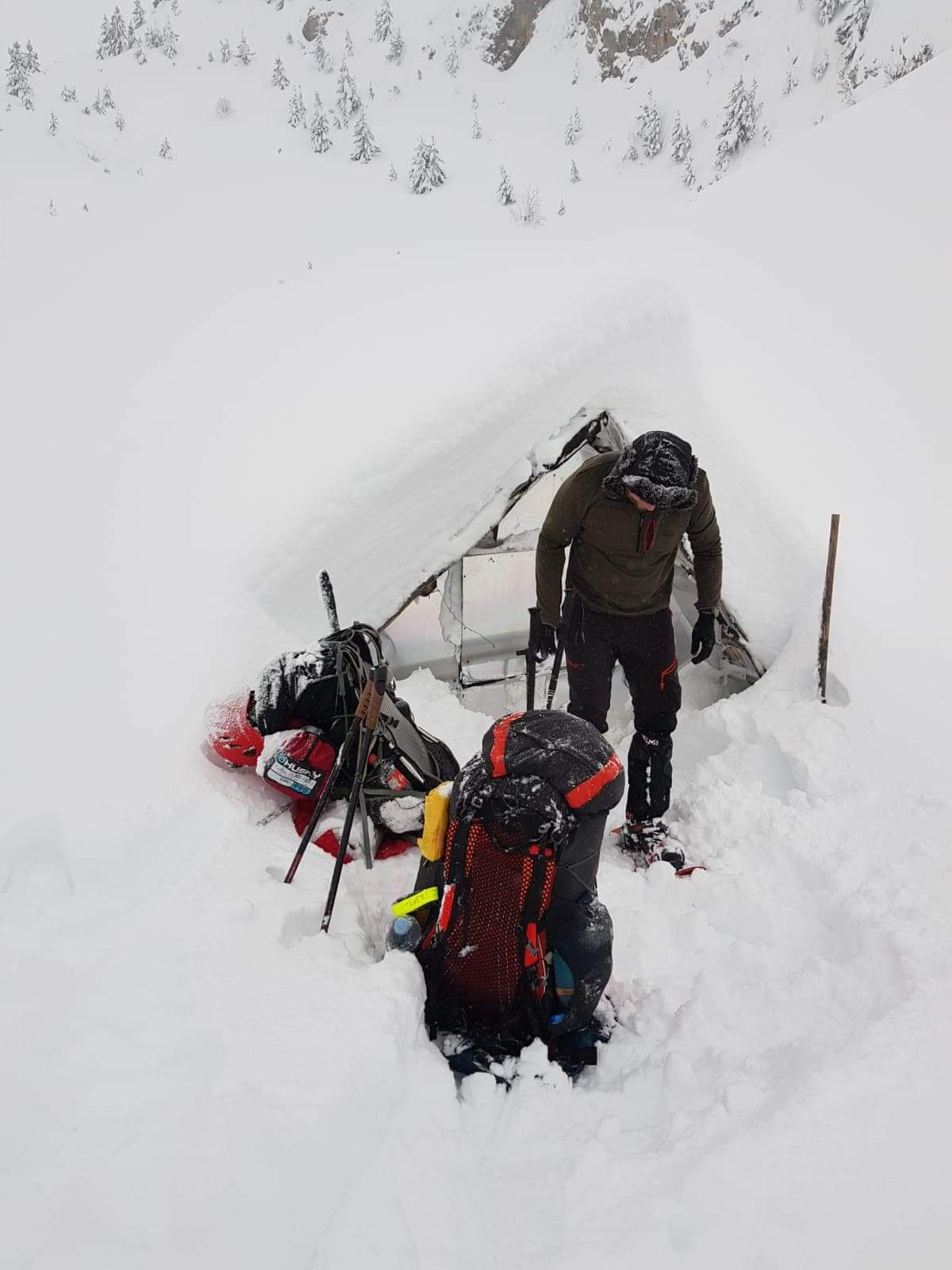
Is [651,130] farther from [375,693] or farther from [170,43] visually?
[375,693]

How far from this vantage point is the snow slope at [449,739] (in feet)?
5.25

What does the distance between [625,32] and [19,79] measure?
57.5ft

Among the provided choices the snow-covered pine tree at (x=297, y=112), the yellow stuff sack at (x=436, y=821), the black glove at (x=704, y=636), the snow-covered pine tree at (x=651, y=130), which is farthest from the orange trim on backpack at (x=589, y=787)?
the snow-covered pine tree at (x=651, y=130)

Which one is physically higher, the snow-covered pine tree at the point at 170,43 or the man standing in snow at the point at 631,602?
the snow-covered pine tree at the point at 170,43

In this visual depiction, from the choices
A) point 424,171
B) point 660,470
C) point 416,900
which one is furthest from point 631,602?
point 424,171

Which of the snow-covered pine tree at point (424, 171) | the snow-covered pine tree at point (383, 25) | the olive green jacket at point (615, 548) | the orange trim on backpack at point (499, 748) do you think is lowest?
the orange trim on backpack at point (499, 748)

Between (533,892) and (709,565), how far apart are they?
2.00 meters

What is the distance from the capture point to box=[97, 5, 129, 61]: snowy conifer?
1728 cm

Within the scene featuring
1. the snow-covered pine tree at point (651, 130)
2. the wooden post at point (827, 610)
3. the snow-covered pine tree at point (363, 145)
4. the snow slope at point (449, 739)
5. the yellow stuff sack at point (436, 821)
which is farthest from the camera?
the snow-covered pine tree at point (651, 130)

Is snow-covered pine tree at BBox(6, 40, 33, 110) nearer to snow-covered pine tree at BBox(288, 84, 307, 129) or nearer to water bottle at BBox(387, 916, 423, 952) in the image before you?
snow-covered pine tree at BBox(288, 84, 307, 129)

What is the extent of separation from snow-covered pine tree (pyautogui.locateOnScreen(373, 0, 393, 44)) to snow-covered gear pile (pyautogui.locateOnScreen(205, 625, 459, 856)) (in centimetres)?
2491

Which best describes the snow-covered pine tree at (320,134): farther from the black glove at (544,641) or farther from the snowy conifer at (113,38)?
the black glove at (544,641)

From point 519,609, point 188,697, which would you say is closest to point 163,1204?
point 188,697

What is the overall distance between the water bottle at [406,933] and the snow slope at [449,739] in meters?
0.09
